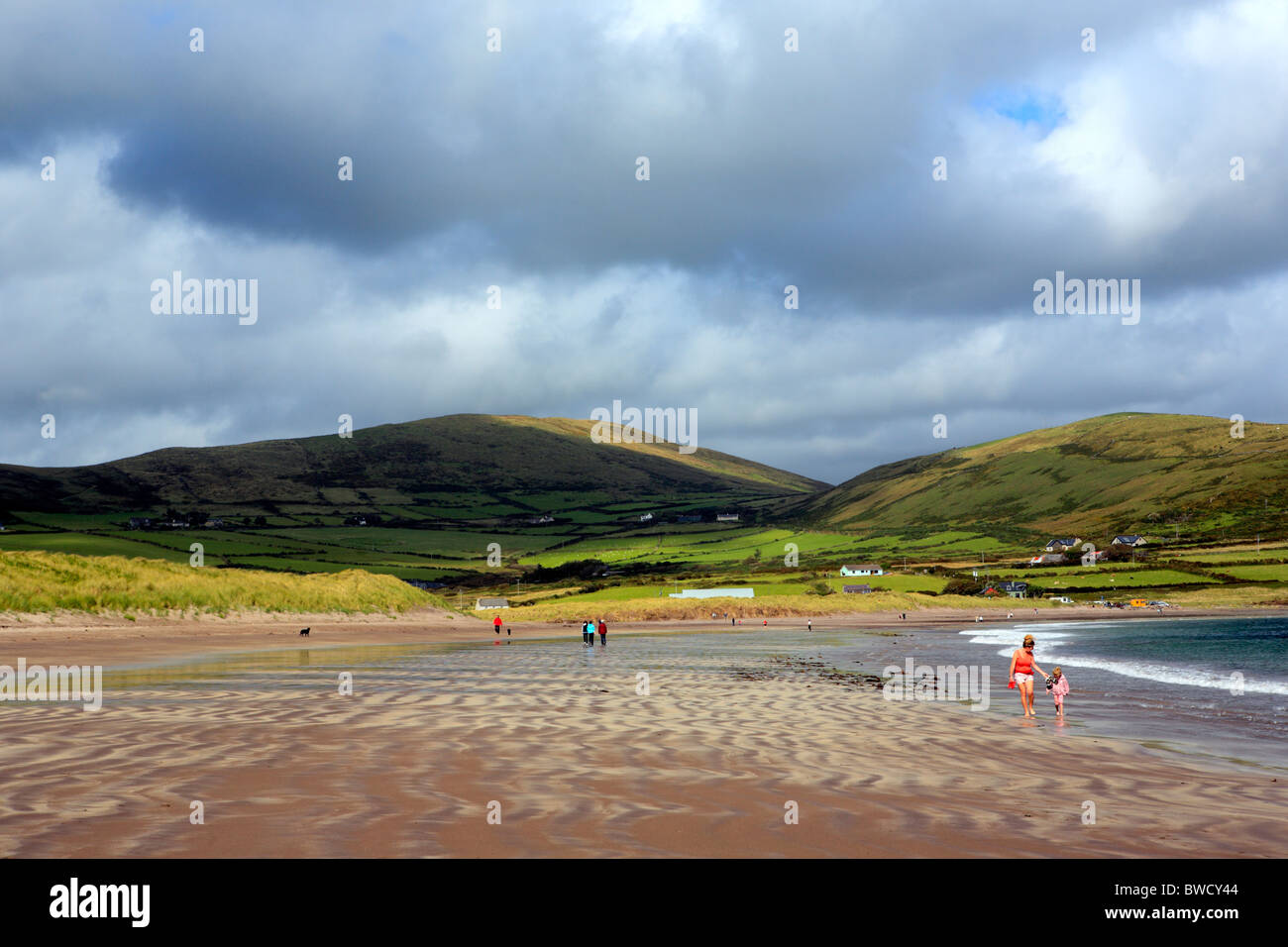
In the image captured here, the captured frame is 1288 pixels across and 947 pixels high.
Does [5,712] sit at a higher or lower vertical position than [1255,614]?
higher

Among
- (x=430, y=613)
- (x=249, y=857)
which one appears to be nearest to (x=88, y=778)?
(x=249, y=857)

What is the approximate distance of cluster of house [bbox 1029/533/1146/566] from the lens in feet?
560

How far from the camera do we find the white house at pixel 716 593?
12925cm

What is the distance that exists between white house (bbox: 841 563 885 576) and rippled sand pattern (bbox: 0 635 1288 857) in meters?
139

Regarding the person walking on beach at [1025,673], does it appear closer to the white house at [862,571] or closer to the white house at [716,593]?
the white house at [716,593]

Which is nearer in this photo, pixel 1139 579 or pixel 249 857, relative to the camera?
pixel 249 857

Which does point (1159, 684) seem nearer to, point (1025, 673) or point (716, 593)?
point (1025, 673)

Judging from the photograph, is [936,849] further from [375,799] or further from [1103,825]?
[375,799]

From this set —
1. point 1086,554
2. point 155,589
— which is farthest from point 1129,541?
point 155,589

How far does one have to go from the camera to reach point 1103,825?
10055 mm

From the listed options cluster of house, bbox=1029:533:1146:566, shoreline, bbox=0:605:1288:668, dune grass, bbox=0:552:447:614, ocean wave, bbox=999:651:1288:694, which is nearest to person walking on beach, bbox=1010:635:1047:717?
ocean wave, bbox=999:651:1288:694

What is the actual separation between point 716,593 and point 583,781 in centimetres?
11942

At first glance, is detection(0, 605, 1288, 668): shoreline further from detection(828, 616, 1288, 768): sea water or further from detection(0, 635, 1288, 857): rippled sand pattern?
detection(828, 616, 1288, 768): sea water
